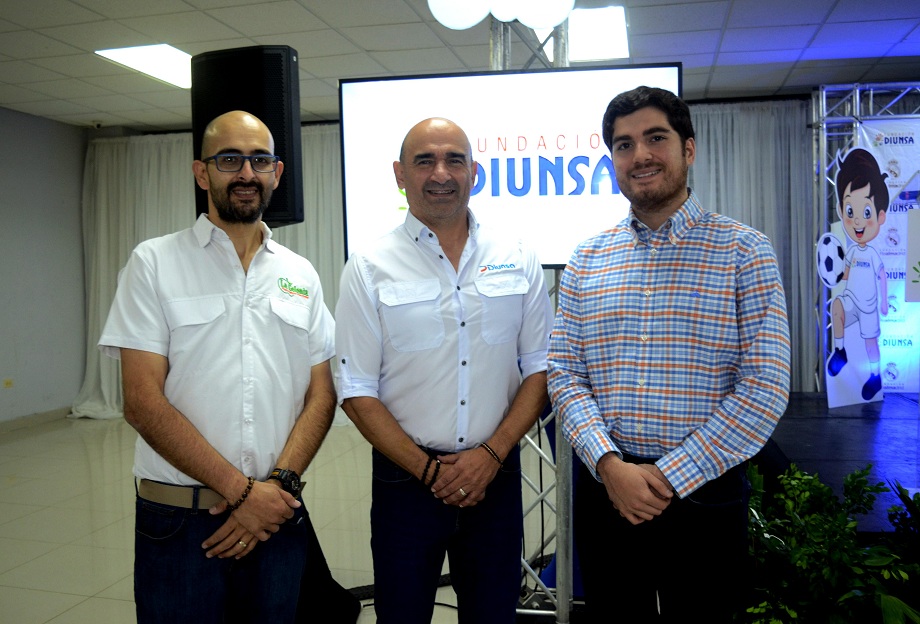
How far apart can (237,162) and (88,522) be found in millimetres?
3537

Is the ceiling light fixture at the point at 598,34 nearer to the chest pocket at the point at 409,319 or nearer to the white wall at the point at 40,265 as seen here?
the chest pocket at the point at 409,319

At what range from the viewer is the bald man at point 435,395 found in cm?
173

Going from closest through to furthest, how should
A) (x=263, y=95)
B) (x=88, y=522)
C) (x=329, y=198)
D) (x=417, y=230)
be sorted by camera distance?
1. (x=417, y=230)
2. (x=263, y=95)
3. (x=88, y=522)
4. (x=329, y=198)

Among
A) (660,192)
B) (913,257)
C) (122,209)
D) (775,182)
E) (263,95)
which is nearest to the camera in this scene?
(660,192)

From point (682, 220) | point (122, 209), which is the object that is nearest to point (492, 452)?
point (682, 220)

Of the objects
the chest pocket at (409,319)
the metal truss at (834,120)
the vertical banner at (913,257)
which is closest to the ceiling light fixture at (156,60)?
the chest pocket at (409,319)

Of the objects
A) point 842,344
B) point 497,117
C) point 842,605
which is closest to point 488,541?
point 842,605

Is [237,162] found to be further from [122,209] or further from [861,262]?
[122,209]

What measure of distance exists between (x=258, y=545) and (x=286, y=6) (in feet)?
12.6

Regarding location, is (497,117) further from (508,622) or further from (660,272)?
(508,622)

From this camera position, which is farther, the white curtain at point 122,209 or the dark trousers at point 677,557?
the white curtain at point 122,209

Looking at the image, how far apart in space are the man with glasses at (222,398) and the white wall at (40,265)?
637 cm

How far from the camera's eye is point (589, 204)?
266 centimetres

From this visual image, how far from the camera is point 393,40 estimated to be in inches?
206
